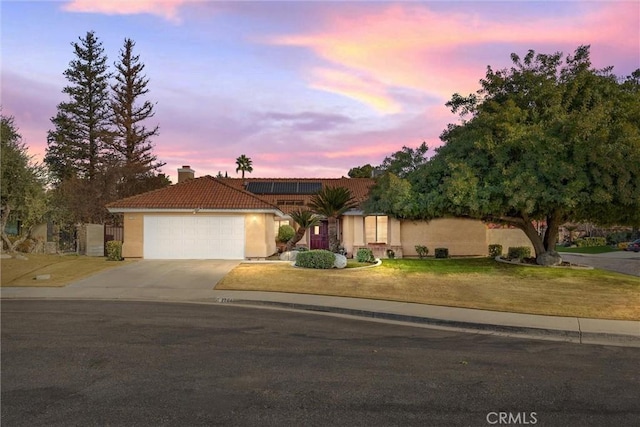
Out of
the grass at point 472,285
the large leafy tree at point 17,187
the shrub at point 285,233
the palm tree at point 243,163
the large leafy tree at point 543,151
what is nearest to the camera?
the grass at point 472,285

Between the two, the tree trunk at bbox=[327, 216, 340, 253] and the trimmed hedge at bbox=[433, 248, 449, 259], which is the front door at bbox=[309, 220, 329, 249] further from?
the trimmed hedge at bbox=[433, 248, 449, 259]

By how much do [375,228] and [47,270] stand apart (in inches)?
684

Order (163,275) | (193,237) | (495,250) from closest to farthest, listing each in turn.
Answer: (163,275)
(193,237)
(495,250)

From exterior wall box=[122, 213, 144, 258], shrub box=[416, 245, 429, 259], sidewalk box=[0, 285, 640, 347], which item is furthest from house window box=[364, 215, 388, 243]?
sidewalk box=[0, 285, 640, 347]

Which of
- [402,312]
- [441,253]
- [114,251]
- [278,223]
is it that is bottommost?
[402,312]

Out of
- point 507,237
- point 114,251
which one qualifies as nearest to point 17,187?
point 114,251

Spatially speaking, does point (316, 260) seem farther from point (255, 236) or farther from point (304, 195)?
point (304, 195)

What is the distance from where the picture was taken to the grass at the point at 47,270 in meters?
16.7

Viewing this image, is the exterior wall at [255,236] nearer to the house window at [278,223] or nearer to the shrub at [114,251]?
the house window at [278,223]

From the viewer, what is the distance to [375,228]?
28578mm

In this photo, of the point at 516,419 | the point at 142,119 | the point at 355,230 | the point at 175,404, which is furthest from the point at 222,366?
the point at 142,119

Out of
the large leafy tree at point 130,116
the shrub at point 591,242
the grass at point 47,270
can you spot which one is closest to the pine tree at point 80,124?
the large leafy tree at point 130,116

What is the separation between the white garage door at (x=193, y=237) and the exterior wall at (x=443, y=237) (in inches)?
402

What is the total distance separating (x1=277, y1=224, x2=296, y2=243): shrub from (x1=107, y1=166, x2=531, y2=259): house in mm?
799
